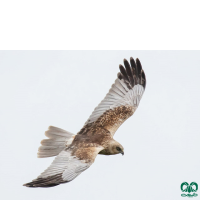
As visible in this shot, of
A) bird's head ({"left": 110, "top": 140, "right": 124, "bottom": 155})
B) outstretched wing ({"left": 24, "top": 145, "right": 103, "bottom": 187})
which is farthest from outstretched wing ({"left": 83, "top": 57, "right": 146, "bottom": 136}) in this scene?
outstretched wing ({"left": 24, "top": 145, "right": 103, "bottom": 187})

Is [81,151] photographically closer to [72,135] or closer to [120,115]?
[72,135]

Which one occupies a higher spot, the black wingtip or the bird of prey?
the black wingtip

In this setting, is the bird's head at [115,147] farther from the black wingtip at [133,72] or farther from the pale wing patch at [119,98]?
the black wingtip at [133,72]

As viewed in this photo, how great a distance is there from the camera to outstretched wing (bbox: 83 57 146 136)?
8.76m

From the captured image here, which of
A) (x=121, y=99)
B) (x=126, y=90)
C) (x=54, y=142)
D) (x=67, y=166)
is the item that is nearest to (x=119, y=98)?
(x=121, y=99)

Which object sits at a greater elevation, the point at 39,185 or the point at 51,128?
the point at 51,128

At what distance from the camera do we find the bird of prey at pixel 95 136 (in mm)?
7003

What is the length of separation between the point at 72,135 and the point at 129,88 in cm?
178

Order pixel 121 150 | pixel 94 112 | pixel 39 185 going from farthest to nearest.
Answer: pixel 94 112 < pixel 121 150 < pixel 39 185

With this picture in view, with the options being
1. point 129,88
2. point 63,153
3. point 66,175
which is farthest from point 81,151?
point 129,88

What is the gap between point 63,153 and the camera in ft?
25.1

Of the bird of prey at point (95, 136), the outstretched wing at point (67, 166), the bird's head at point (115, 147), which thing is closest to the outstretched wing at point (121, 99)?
the bird of prey at point (95, 136)

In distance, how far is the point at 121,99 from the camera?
9234 mm

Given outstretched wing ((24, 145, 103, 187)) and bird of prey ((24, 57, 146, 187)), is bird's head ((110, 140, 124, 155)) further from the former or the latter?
outstretched wing ((24, 145, 103, 187))
